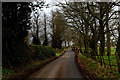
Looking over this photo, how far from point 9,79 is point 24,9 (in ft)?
18.4

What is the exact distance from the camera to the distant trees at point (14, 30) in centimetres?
813

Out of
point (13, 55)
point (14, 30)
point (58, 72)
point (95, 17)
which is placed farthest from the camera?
point (95, 17)

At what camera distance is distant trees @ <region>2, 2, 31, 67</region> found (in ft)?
26.7

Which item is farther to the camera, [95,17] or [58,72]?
[95,17]

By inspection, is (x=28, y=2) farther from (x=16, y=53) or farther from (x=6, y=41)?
(x=16, y=53)

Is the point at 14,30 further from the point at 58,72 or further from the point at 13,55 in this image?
the point at 58,72

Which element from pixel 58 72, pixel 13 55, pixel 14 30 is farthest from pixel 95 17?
pixel 13 55

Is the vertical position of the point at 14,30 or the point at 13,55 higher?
the point at 14,30

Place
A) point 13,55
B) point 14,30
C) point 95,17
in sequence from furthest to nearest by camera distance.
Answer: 1. point 95,17
2. point 14,30
3. point 13,55

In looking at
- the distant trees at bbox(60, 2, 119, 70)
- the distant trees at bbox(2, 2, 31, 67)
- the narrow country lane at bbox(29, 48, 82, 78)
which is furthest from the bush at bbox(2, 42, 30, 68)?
the distant trees at bbox(60, 2, 119, 70)

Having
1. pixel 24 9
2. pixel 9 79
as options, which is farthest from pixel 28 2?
pixel 9 79

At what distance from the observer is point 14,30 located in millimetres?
8875

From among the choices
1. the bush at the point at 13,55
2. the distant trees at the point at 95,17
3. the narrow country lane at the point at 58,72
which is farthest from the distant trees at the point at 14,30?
the distant trees at the point at 95,17

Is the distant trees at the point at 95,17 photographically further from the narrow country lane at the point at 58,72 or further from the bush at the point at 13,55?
the bush at the point at 13,55
